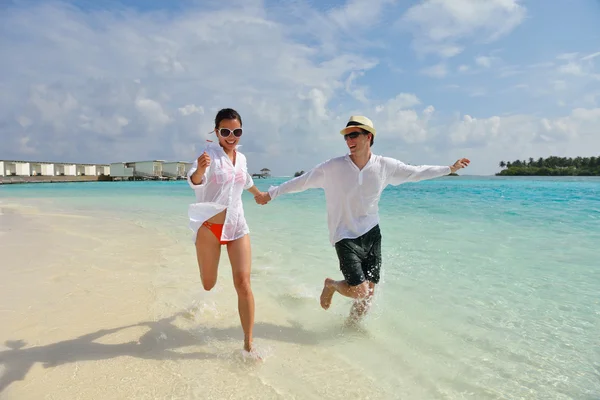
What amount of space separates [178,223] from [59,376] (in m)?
10.5

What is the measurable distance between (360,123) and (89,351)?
130 inches

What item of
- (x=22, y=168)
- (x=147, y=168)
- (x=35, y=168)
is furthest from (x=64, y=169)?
(x=147, y=168)

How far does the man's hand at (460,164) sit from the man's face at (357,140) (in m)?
1.24

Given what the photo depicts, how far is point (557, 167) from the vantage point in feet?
478

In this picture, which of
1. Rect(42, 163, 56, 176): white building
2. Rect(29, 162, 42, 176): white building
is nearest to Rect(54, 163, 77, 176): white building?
Rect(42, 163, 56, 176): white building

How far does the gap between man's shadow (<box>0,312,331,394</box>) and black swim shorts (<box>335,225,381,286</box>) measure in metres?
0.69

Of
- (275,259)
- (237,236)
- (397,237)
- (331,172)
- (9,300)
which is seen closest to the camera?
(237,236)

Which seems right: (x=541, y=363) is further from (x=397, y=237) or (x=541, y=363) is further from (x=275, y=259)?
(x=397, y=237)

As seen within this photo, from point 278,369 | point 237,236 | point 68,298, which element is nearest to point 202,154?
point 237,236

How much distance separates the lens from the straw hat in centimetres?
394

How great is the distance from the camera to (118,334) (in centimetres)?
386

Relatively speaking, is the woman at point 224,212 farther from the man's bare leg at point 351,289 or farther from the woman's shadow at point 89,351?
the man's bare leg at point 351,289

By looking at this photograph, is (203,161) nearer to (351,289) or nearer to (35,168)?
(351,289)

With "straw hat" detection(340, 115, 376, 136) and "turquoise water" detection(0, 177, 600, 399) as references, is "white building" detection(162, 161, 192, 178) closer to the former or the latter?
"turquoise water" detection(0, 177, 600, 399)
